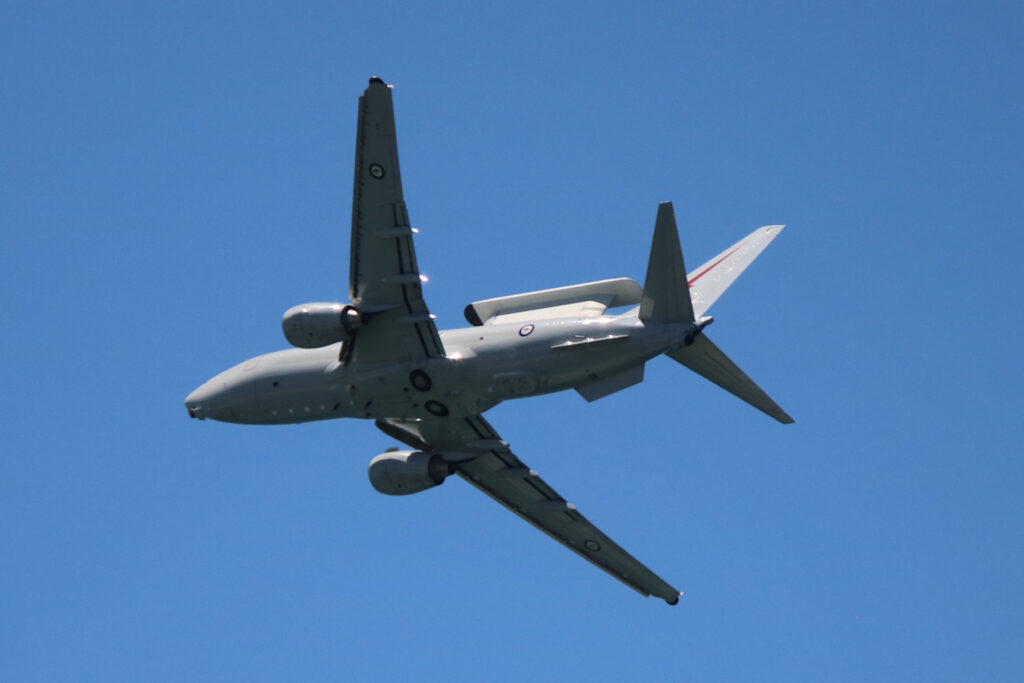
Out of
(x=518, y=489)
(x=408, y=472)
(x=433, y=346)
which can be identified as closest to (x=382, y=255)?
(x=433, y=346)

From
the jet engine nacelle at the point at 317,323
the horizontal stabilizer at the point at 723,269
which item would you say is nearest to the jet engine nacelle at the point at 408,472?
the jet engine nacelle at the point at 317,323

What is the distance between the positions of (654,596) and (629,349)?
14012mm

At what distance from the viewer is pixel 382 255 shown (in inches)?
1697

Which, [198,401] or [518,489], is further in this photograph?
[518,489]

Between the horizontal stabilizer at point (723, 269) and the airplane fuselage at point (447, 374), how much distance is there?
293 centimetres

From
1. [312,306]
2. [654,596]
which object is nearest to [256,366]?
[312,306]

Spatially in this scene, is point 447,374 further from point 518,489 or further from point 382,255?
point 518,489

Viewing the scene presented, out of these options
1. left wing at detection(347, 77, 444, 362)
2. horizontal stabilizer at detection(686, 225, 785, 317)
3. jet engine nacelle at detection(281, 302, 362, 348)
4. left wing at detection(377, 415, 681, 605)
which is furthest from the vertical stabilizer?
left wing at detection(377, 415, 681, 605)

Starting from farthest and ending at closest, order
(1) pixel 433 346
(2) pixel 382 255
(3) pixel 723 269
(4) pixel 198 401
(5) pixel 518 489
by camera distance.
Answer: (5) pixel 518 489, (4) pixel 198 401, (3) pixel 723 269, (1) pixel 433 346, (2) pixel 382 255

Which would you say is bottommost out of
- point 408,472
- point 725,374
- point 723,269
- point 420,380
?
point 408,472

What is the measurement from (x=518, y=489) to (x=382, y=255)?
520 inches

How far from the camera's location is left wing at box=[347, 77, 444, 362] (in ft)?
134

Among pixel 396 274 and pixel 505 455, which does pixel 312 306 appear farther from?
pixel 505 455

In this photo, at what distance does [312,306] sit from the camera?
44.3m
